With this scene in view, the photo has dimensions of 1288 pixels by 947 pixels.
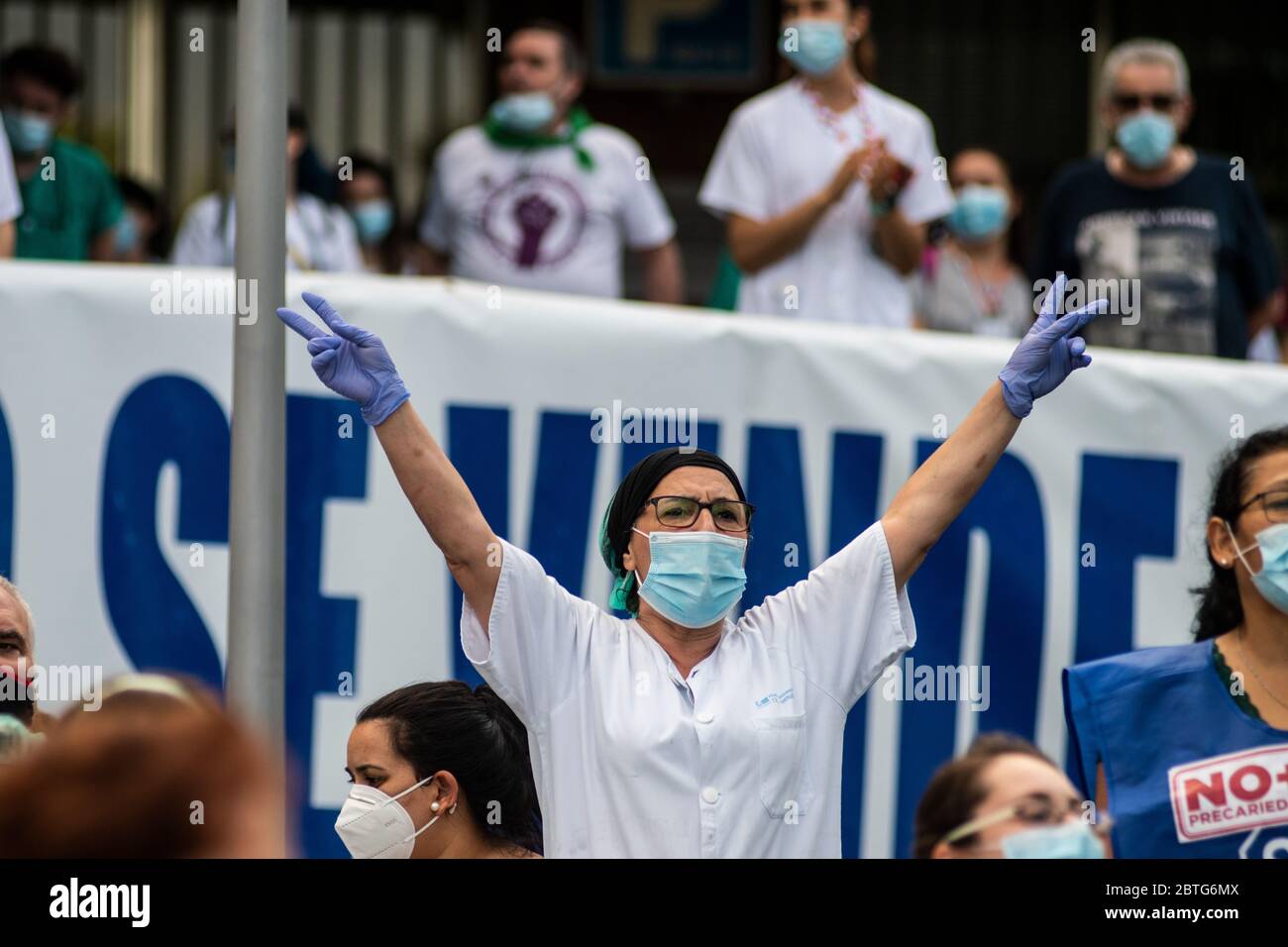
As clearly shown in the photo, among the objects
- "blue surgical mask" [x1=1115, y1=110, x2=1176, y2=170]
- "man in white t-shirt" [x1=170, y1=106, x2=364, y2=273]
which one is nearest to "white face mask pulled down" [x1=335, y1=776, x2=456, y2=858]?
"man in white t-shirt" [x1=170, y1=106, x2=364, y2=273]

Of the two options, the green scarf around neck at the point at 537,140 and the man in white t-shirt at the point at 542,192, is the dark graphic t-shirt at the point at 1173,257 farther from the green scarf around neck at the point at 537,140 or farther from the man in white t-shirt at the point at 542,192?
the green scarf around neck at the point at 537,140

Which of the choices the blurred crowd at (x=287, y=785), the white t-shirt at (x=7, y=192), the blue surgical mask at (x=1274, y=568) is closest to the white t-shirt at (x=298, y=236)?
A: the white t-shirt at (x=7, y=192)

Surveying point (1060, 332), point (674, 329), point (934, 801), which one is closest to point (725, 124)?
point (674, 329)

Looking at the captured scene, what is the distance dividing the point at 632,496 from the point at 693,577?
0.75 ft

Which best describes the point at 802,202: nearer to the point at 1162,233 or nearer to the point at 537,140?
the point at 537,140

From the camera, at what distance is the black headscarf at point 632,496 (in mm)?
3824

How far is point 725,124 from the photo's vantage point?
33.6ft

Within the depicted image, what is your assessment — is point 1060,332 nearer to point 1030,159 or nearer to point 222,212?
point 222,212

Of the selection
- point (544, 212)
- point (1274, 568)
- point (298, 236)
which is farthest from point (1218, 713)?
point (298, 236)

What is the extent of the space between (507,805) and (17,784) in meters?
2.18

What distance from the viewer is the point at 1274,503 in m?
4.09

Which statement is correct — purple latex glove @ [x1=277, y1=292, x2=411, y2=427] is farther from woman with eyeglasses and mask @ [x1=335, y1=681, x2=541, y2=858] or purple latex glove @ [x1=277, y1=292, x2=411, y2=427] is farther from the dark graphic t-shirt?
the dark graphic t-shirt

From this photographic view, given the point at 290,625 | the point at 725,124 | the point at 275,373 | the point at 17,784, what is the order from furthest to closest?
1. the point at 725,124
2. the point at 290,625
3. the point at 275,373
4. the point at 17,784

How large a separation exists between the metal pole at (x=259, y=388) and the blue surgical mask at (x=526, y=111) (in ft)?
9.64
